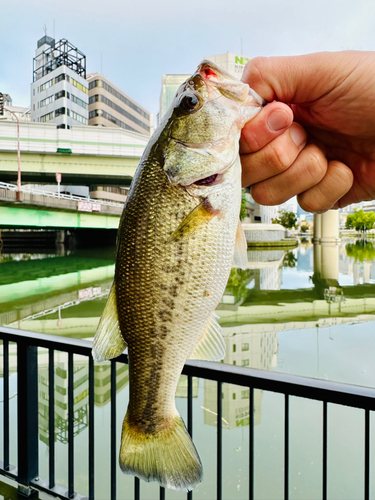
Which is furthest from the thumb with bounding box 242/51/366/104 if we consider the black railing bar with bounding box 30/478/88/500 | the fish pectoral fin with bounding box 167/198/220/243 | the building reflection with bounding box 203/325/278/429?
the building reflection with bounding box 203/325/278/429

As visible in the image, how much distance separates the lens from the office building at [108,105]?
64.4 meters

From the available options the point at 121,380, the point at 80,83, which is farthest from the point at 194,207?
the point at 80,83

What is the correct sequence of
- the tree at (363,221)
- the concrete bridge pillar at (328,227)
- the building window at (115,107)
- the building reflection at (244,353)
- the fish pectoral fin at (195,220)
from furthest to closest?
1. the tree at (363,221)
2. the building window at (115,107)
3. the concrete bridge pillar at (328,227)
4. the building reflection at (244,353)
5. the fish pectoral fin at (195,220)

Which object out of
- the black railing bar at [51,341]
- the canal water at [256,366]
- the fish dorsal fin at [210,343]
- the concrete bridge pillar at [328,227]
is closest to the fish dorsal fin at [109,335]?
the fish dorsal fin at [210,343]

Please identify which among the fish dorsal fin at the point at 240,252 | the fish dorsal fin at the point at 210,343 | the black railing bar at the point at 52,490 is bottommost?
the black railing bar at the point at 52,490

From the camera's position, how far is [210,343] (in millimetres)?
1229

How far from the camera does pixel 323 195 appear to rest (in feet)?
5.57

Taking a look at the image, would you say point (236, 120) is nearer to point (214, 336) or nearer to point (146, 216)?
point (146, 216)

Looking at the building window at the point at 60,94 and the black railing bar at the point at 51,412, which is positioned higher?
the building window at the point at 60,94

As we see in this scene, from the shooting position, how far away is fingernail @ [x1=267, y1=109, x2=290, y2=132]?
134 cm

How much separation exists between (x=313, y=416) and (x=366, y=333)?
5.47m

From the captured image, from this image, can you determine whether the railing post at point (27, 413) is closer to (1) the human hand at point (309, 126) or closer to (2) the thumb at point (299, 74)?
(1) the human hand at point (309, 126)

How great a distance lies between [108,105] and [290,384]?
234ft

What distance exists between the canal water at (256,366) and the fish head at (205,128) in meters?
3.82
